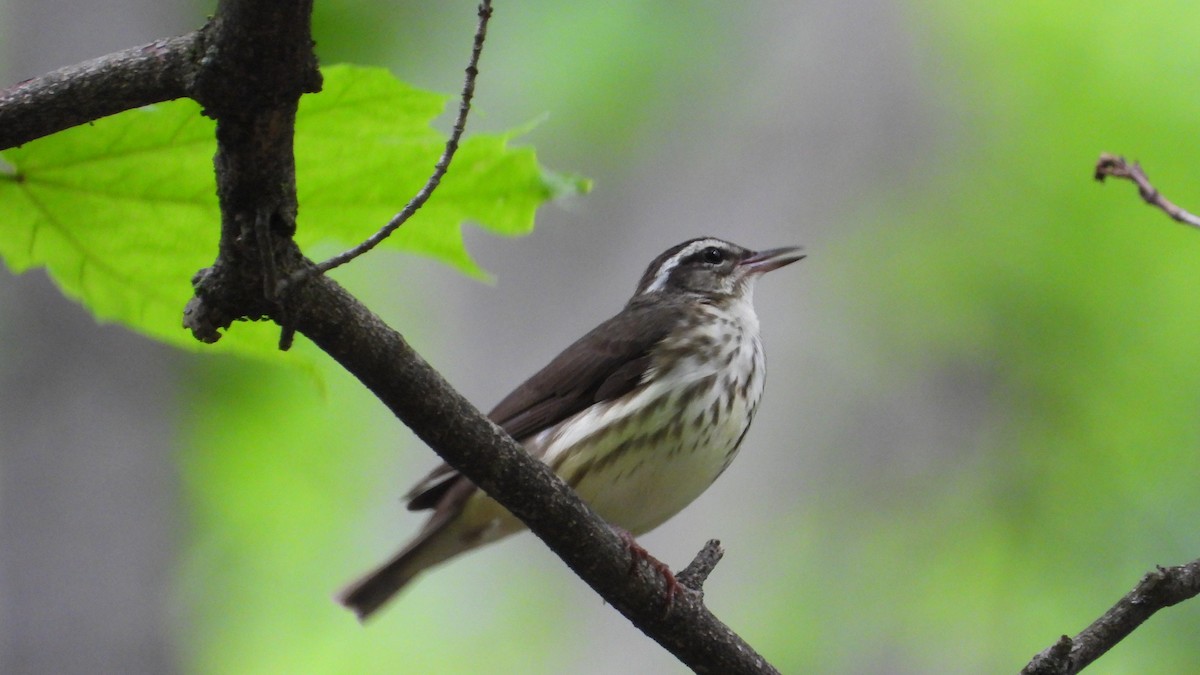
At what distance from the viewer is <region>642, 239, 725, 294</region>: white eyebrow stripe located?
534cm

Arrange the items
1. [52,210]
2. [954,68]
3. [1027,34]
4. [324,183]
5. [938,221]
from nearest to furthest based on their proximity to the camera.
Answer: [52,210] < [324,183] < [1027,34] < [938,221] < [954,68]

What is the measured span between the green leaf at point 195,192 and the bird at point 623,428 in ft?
5.33

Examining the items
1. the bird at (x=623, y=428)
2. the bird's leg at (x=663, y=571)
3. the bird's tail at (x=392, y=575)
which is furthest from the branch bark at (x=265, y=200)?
Answer: the bird's tail at (x=392, y=575)

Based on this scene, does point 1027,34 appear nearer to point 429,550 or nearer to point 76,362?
point 429,550

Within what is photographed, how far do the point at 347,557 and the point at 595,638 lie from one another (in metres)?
1.68

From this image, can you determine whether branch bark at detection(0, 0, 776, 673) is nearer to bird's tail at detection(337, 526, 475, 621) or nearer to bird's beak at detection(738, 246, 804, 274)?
bird's tail at detection(337, 526, 475, 621)

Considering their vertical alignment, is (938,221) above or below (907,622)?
above

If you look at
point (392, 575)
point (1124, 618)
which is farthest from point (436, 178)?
point (392, 575)

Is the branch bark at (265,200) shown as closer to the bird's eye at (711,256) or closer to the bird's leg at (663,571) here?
the bird's leg at (663,571)

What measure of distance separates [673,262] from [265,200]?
365cm

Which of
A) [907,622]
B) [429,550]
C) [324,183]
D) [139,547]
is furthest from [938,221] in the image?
[324,183]

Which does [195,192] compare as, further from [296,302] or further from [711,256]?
[711,256]

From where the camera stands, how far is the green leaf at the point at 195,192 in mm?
2141

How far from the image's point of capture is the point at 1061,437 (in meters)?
6.14
